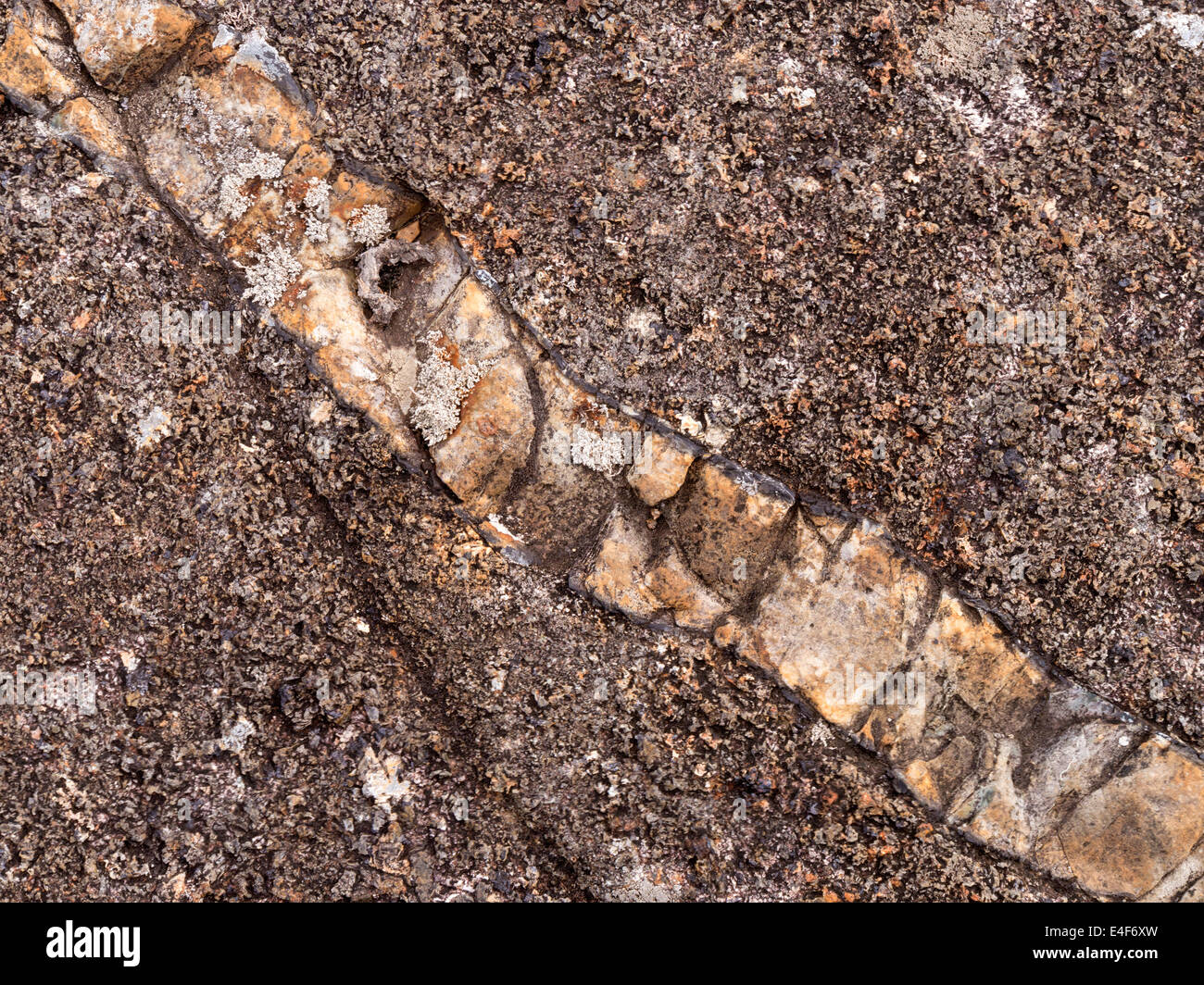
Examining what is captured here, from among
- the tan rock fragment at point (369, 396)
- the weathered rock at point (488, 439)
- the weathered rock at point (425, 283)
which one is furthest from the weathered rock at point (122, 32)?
the weathered rock at point (488, 439)

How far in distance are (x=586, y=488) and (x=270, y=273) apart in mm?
1192

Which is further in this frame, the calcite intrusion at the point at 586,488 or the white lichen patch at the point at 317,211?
the white lichen patch at the point at 317,211

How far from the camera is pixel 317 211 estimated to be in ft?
9.11

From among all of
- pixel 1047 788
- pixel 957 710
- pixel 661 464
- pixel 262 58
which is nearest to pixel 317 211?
pixel 262 58

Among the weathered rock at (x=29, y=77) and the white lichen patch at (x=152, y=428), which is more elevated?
the weathered rock at (x=29, y=77)

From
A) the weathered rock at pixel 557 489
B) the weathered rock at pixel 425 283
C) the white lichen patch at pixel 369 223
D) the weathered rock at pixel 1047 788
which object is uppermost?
the white lichen patch at pixel 369 223

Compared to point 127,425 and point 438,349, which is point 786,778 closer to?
point 438,349

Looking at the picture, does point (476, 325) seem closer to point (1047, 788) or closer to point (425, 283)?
point (425, 283)

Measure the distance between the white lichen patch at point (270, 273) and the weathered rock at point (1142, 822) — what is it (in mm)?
2899

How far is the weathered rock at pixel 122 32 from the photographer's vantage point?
2.76 meters

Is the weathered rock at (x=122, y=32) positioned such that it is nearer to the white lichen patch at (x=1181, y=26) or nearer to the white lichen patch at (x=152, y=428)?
the white lichen patch at (x=152, y=428)

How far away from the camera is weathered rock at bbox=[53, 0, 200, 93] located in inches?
109

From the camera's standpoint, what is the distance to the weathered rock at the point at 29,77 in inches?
108
